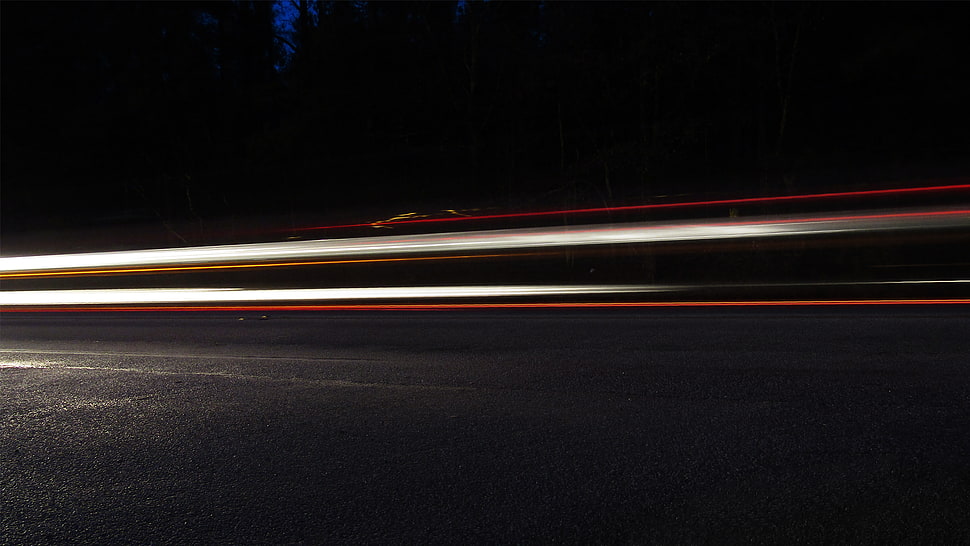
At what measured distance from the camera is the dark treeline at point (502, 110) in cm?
2305

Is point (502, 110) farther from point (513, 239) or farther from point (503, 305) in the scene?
point (503, 305)

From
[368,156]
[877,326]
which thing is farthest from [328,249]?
[368,156]

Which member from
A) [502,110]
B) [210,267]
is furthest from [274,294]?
[502,110]

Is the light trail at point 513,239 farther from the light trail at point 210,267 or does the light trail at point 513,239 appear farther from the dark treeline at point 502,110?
the dark treeline at point 502,110

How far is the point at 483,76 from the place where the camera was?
26297 mm

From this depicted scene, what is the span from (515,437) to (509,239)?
19.9 feet

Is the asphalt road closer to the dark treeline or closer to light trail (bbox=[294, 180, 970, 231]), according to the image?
light trail (bbox=[294, 180, 970, 231])

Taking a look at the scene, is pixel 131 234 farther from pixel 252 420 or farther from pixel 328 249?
pixel 252 420

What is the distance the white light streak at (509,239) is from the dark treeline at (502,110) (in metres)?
11.7

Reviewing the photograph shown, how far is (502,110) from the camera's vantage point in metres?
26.4

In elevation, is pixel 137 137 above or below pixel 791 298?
above

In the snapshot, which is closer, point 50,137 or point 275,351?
point 275,351

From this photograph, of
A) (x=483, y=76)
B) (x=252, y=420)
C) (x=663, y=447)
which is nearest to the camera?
(x=663, y=447)

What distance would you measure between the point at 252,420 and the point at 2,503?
55.5 inches
